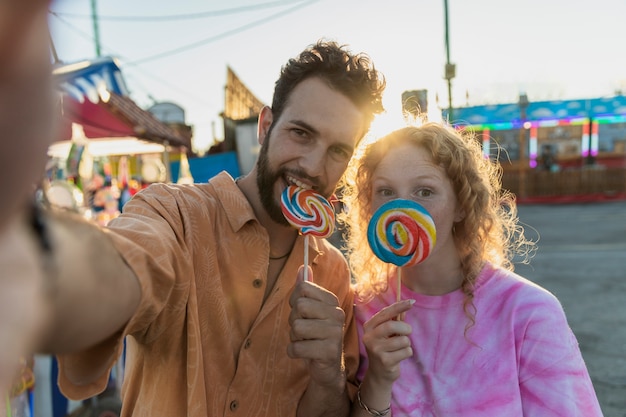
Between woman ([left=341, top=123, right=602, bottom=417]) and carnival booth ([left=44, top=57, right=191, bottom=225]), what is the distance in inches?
64.2

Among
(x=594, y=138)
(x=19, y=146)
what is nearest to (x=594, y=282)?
(x=19, y=146)

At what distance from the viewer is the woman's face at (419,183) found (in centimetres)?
186

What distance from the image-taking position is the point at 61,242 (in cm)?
58

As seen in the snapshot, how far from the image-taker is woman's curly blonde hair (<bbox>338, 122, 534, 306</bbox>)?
6.31 ft

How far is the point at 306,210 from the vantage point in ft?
6.07

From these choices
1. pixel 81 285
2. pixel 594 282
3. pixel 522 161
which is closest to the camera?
pixel 81 285

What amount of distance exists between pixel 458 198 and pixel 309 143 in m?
0.71

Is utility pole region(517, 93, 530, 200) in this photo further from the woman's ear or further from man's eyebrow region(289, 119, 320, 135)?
man's eyebrow region(289, 119, 320, 135)

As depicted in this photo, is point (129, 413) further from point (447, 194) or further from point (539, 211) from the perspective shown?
point (539, 211)

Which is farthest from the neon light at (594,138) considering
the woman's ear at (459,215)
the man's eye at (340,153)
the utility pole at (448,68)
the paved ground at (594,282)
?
the man's eye at (340,153)

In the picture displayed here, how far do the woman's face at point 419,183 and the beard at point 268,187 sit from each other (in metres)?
0.44

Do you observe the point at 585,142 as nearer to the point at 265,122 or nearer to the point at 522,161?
the point at 522,161

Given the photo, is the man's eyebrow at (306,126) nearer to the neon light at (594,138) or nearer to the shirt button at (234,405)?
the shirt button at (234,405)

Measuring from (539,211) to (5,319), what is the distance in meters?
18.8
